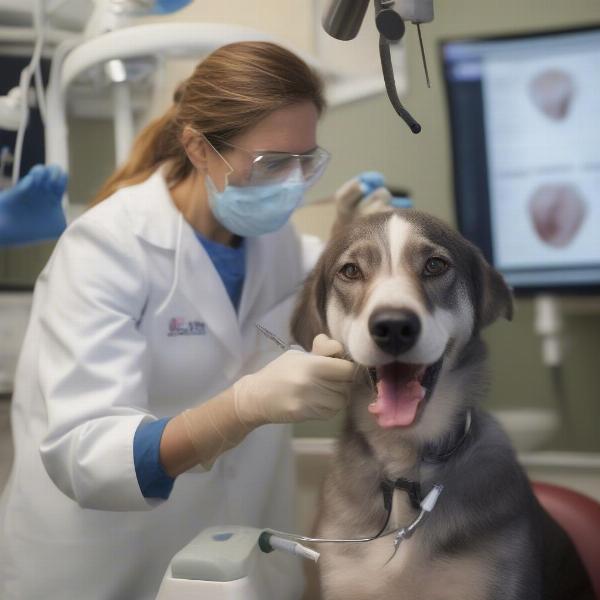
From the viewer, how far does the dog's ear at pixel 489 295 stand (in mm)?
1204

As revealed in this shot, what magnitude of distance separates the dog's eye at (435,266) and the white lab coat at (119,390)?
0.40m

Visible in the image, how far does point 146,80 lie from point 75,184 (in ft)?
1.22

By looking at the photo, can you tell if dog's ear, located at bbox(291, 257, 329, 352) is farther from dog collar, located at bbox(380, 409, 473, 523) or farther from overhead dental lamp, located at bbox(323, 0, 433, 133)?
overhead dental lamp, located at bbox(323, 0, 433, 133)

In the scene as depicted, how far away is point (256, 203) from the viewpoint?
1.37 m

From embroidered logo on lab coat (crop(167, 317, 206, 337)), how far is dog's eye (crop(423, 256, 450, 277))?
0.45 m

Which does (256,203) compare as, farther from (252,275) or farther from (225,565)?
(225,565)

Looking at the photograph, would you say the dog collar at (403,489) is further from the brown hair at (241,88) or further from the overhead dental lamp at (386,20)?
the brown hair at (241,88)

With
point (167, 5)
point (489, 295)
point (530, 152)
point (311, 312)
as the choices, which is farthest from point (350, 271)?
point (530, 152)

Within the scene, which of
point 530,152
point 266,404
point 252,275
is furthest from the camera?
point 530,152

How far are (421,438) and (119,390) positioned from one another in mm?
474

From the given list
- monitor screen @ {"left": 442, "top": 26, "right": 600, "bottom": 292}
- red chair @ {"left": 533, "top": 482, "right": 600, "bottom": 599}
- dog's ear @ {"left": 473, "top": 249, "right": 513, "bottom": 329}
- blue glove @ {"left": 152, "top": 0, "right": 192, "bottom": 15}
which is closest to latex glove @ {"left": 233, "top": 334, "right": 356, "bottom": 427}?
dog's ear @ {"left": 473, "top": 249, "right": 513, "bottom": 329}

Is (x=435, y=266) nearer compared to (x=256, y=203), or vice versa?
(x=435, y=266)

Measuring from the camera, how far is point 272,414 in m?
1.07

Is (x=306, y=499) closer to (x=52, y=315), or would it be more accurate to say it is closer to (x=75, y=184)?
(x=52, y=315)
